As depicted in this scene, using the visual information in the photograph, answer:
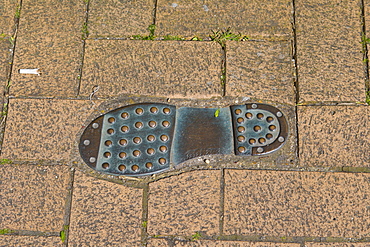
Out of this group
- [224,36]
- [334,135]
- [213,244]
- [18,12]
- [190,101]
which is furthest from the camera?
[18,12]

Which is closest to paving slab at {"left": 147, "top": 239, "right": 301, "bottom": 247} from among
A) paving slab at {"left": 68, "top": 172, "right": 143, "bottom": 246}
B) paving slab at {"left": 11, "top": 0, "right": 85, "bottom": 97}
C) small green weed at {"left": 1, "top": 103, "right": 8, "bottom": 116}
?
paving slab at {"left": 68, "top": 172, "right": 143, "bottom": 246}

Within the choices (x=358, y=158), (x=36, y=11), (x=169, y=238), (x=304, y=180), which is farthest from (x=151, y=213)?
(x=36, y=11)

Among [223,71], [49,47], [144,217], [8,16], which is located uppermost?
[8,16]

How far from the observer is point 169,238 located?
2105 mm

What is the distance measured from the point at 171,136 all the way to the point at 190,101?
0.87ft

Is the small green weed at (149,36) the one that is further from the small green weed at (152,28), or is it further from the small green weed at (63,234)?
the small green weed at (63,234)

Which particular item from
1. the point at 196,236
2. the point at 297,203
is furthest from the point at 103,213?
the point at 297,203

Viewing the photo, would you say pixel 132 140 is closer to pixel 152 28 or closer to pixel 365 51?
pixel 152 28

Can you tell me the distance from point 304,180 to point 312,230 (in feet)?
0.95

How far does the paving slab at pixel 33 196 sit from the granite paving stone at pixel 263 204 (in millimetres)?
1003

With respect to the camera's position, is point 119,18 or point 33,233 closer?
point 33,233

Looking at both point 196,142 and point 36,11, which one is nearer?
point 196,142

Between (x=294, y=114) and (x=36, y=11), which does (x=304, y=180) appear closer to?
(x=294, y=114)

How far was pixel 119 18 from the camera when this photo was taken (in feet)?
8.15
